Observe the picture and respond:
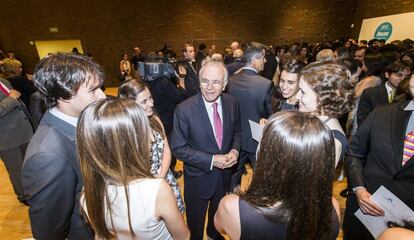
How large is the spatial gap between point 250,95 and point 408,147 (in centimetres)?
159

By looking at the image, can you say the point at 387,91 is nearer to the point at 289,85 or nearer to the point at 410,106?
the point at 289,85

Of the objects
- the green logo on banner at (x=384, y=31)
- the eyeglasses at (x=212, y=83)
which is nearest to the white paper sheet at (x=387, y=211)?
the eyeglasses at (x=212, y=83)

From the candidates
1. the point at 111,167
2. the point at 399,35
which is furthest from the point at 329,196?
the point at 399,35

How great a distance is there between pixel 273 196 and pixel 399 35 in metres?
8.25

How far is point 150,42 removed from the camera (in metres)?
10.4

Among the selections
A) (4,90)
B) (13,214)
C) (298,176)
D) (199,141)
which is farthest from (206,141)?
(13,214)

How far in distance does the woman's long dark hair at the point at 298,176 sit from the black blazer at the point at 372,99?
2250 millimetres

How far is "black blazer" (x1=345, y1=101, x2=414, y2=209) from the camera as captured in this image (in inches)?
57.8

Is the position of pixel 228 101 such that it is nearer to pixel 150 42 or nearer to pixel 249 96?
pixel 249 96

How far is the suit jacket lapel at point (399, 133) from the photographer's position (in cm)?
146

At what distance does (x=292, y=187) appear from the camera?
903 mm

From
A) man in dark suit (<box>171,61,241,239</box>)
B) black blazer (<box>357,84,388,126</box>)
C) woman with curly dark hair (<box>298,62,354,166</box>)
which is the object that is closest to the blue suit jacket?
man in dark suit (<box>171,61,241,239</box>)

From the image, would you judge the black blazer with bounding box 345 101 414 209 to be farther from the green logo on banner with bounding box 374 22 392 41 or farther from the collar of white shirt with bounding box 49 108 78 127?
the green logo on banner with bounding box 374 22 392 41

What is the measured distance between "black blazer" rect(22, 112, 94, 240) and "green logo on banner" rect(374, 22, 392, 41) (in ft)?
29.4
